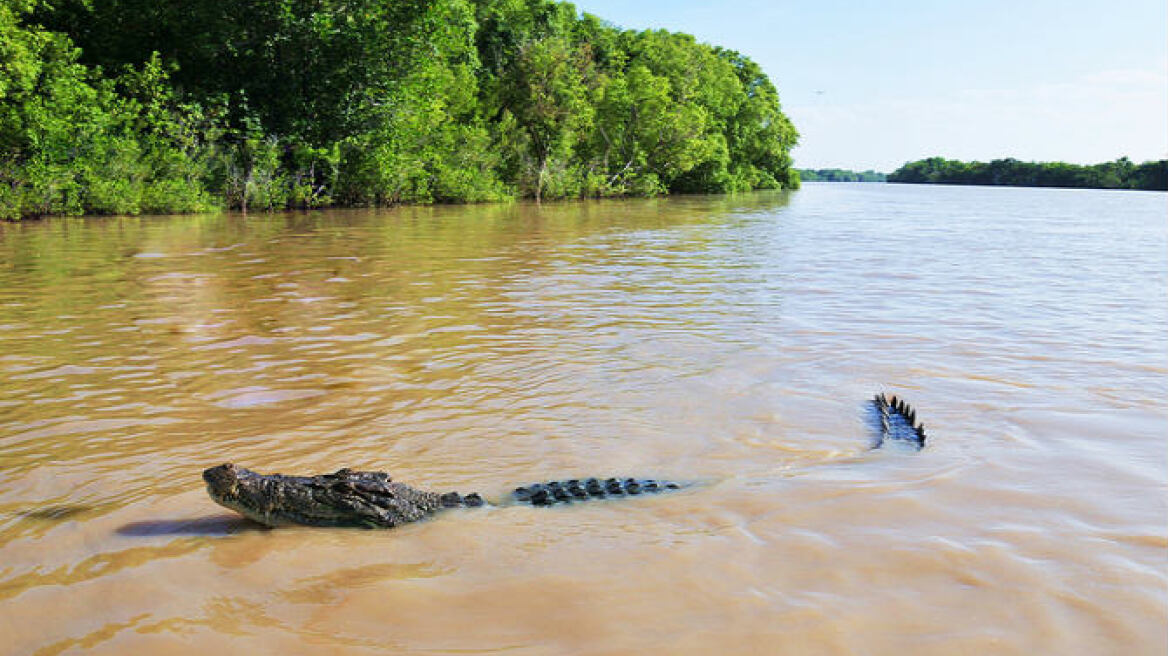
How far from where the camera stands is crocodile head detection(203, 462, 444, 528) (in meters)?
3.34

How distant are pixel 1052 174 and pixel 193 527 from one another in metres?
140

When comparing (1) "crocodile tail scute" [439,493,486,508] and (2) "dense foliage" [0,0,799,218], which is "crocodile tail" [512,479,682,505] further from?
(2) "dense foliage" [0,0,799,218]

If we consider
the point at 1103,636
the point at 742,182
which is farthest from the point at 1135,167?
the point at 1103,636

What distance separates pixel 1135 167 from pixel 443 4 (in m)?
114

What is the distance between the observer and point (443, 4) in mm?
27984

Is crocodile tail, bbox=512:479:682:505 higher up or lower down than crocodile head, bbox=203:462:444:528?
lower down

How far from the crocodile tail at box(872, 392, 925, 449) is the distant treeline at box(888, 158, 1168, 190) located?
116m

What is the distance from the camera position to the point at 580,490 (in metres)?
3.82

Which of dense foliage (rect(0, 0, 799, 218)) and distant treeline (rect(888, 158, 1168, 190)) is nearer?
dense foliage (rect(0, 0, 799, 218))

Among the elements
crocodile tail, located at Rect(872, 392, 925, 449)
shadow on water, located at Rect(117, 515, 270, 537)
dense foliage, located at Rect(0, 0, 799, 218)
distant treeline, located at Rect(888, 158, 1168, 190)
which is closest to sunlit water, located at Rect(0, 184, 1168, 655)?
shadow on water, located at Rect(117, 515, 270, 537)

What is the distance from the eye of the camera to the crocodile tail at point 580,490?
3781 millimetres

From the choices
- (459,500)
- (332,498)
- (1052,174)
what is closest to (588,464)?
(459,500)

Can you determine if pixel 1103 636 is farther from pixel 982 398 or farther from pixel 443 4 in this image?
pixel 443 4

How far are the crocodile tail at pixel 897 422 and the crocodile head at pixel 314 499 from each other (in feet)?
9.54
